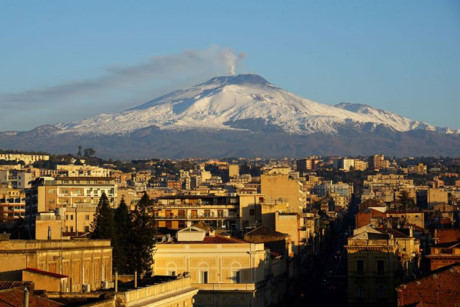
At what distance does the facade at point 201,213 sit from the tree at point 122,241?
110ft

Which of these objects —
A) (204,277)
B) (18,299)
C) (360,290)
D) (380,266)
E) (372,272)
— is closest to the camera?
(18,299)

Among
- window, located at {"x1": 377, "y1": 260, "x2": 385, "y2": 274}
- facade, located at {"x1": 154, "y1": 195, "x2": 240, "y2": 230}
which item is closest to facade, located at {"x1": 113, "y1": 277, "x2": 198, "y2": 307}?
window, located at {"x1": 377, "y1": 260, "x2": 385, "y2": 274}

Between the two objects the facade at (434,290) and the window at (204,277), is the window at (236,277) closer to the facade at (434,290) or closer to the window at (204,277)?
the window at (204,277)

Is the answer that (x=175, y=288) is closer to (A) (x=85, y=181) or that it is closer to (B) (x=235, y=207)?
(B) (x=235, y=207)

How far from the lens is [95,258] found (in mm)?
61844

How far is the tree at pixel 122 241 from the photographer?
71750 millimetres

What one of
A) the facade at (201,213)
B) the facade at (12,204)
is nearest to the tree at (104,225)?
the facade at (201,213)

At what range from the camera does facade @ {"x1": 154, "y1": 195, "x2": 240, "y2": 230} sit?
11906 cm

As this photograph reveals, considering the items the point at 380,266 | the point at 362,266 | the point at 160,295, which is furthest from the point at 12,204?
the point at 160,295

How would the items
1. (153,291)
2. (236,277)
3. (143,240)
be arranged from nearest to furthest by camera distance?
1. (153,291)
2. (143,240)
3. (236,277)

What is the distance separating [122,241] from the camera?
257 feet

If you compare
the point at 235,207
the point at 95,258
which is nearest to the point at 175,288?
the point at 95,258

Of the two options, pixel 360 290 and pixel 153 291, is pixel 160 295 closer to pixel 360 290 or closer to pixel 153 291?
pixel 153 291

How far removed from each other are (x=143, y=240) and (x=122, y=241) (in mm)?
1348
